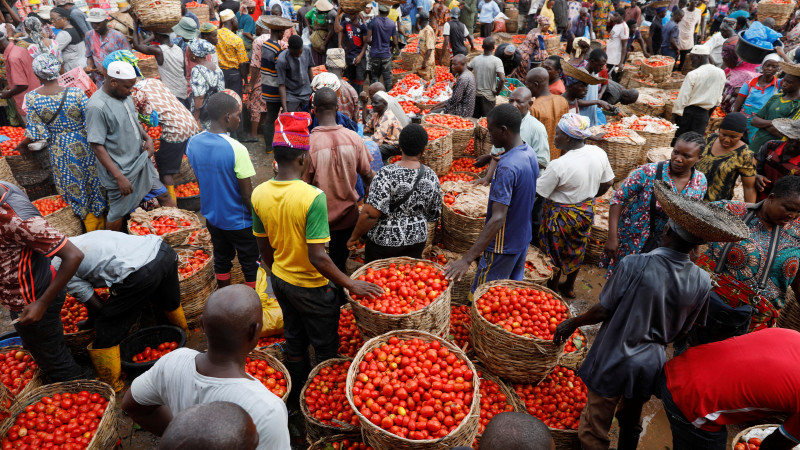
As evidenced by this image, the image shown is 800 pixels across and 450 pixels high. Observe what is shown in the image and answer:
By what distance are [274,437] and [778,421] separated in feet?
11.7

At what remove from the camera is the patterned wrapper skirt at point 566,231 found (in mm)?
4688

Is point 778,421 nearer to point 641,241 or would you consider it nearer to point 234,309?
point 641,241

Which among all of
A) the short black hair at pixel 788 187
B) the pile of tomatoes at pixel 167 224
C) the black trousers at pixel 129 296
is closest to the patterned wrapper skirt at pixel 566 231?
the short black hair at pixel 788 187

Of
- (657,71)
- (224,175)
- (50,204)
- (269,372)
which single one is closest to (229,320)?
(269,372)

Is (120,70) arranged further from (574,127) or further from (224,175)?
(574,127)

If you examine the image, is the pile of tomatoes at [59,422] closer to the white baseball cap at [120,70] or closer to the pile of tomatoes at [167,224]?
the pile of tomatoes at [167,224]

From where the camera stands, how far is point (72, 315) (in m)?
4.16

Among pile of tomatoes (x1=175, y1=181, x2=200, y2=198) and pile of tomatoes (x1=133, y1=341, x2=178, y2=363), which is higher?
pile of tomatoes (x1=133, y1=341, x2=178, y2=363)

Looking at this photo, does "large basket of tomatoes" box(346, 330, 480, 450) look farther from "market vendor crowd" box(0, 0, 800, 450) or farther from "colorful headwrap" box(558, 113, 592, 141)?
"colorful headwrap" box(558, 113, 592, 141)

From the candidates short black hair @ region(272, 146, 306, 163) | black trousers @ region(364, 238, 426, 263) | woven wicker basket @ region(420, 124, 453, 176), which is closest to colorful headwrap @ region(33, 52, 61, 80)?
short black hair @ region(272, 146, 306, 163)

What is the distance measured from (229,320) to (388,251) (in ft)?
7.14

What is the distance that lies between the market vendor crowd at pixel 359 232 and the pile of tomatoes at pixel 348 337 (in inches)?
10.5

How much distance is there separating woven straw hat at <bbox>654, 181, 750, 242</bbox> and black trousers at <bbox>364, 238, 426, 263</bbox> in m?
2.06

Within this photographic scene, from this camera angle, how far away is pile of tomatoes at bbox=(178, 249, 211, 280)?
4.61 m
